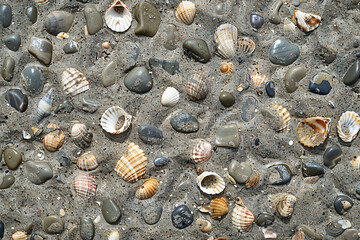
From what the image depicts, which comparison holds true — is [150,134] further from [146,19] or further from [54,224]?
[54,224]

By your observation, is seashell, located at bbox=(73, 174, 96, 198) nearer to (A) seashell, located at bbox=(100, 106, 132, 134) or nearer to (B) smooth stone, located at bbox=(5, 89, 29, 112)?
(A) seashell, located at bbox=(100, 106, 132, 134)

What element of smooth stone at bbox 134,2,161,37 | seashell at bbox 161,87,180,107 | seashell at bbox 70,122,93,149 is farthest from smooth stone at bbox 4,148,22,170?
smooth stone at bbox 134,2,161,37

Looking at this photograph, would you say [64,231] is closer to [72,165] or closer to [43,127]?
[72,165]

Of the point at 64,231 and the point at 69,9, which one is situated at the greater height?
the point at 69,9

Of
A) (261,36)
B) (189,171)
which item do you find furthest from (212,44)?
(189,171)

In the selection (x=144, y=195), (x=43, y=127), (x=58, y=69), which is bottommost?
(x=144, y=195)
